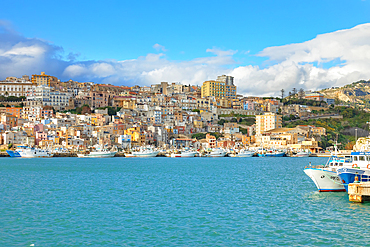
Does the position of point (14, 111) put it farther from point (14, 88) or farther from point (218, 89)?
point (218, 89)

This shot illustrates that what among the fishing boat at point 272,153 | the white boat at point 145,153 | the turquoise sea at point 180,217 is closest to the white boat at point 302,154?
the fishing boat at point 272,153

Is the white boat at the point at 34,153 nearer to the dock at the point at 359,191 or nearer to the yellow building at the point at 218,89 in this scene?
the dock at the point at 359,191

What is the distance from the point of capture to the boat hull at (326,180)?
87.9ft

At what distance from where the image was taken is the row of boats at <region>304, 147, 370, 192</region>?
24531 millimetres

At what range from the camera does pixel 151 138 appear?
382ft

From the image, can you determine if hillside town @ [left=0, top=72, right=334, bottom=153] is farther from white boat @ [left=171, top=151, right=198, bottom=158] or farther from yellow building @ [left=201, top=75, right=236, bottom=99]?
white boat @ [left=171, top=151, right=198, bottom=158]

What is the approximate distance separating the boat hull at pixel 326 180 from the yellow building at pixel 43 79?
139 meters

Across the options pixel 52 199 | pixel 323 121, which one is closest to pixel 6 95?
pixel 323 121

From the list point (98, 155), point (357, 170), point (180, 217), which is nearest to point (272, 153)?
point (98, 155)

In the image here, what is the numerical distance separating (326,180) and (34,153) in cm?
8139

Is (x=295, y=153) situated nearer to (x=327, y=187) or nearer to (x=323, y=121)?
(x=323, y=121)

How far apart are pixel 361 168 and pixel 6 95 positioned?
141m

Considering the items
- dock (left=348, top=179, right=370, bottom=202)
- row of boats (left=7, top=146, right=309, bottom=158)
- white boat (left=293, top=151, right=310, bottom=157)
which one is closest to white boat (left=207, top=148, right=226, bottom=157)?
row of boats (left=7, top=146, right=309, bottom=158)

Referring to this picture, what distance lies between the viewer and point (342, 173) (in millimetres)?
24812
